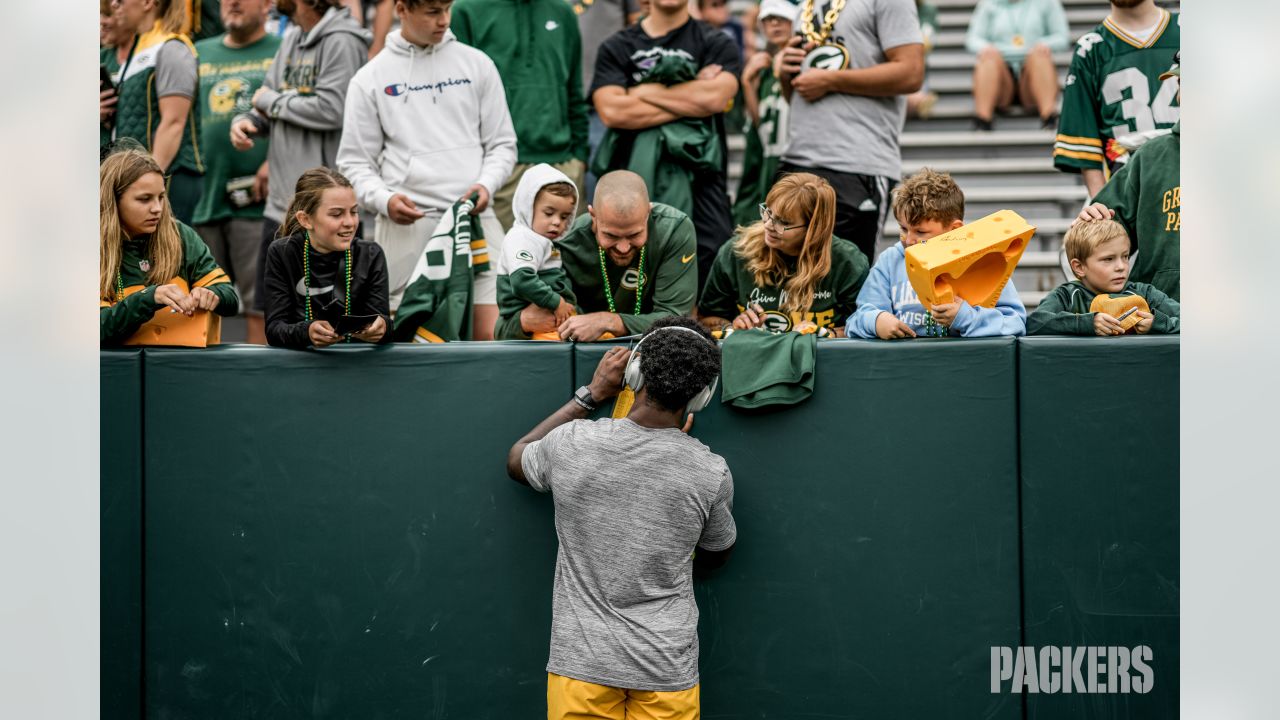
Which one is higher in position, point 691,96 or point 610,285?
point 691,96

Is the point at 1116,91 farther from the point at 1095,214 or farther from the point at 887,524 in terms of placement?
the point at 887,524

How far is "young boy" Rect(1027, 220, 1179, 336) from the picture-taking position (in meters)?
4.84

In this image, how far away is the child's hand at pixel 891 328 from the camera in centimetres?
481

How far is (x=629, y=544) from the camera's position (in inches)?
168

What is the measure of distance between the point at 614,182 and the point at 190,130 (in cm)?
301

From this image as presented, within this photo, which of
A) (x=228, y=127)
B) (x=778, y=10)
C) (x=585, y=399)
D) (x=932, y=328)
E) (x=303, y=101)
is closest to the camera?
(x=585, y=399)

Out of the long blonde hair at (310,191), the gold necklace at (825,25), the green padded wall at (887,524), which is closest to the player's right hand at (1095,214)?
the green padded wall at (887,524)

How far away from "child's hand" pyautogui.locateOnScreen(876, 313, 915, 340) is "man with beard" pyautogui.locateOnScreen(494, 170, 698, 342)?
0.82m

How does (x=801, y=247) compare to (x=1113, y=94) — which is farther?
(x=1113, y=94)

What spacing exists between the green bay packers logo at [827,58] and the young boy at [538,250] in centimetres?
168

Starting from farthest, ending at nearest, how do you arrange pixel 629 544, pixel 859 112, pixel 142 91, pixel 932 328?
pixel 142 91 < pixel 859 112 < pixel 932 328 < pixel 629 544

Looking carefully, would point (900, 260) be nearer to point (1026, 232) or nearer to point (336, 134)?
point (1026, 232)

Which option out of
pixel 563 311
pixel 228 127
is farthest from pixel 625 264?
pixel 228 127

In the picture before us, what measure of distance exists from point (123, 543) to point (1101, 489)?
11.5 ft
